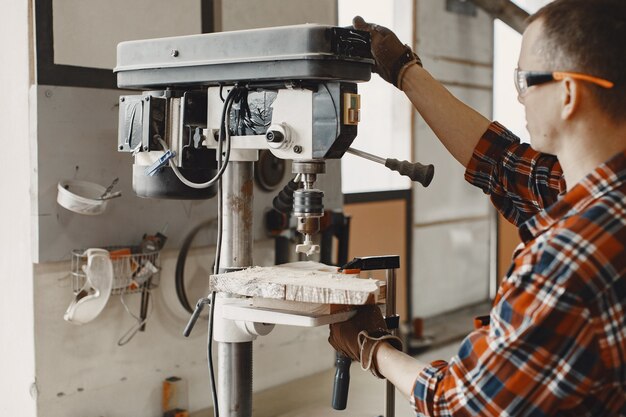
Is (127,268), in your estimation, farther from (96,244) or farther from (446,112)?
(446,112)

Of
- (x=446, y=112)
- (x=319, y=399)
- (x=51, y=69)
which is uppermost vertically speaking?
(x=51, y=69)

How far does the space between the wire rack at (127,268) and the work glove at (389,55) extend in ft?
2.55

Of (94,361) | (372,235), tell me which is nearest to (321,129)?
(94,361)

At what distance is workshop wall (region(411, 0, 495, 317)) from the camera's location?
4000mm

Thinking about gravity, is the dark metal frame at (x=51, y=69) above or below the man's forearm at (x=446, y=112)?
above

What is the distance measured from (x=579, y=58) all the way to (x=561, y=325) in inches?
14.6

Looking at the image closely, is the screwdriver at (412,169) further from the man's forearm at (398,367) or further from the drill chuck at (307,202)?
the man's forearm at (398,367)

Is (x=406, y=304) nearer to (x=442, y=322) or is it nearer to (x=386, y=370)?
(x=442, y=322)

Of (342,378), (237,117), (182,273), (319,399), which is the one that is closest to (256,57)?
(237,117)

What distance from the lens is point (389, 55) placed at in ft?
5.16

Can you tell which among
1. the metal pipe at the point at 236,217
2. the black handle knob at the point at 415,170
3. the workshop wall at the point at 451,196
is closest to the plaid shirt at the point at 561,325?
the black handle knob at the point at 415,170

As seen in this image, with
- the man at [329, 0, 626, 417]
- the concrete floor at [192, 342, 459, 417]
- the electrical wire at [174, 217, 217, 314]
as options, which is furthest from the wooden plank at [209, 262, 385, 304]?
the concrete floor at [192, 342, 459, 417]

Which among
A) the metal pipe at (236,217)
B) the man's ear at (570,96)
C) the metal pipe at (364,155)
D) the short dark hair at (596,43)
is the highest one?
the short dark hair at (596,43)

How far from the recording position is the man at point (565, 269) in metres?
0.93
